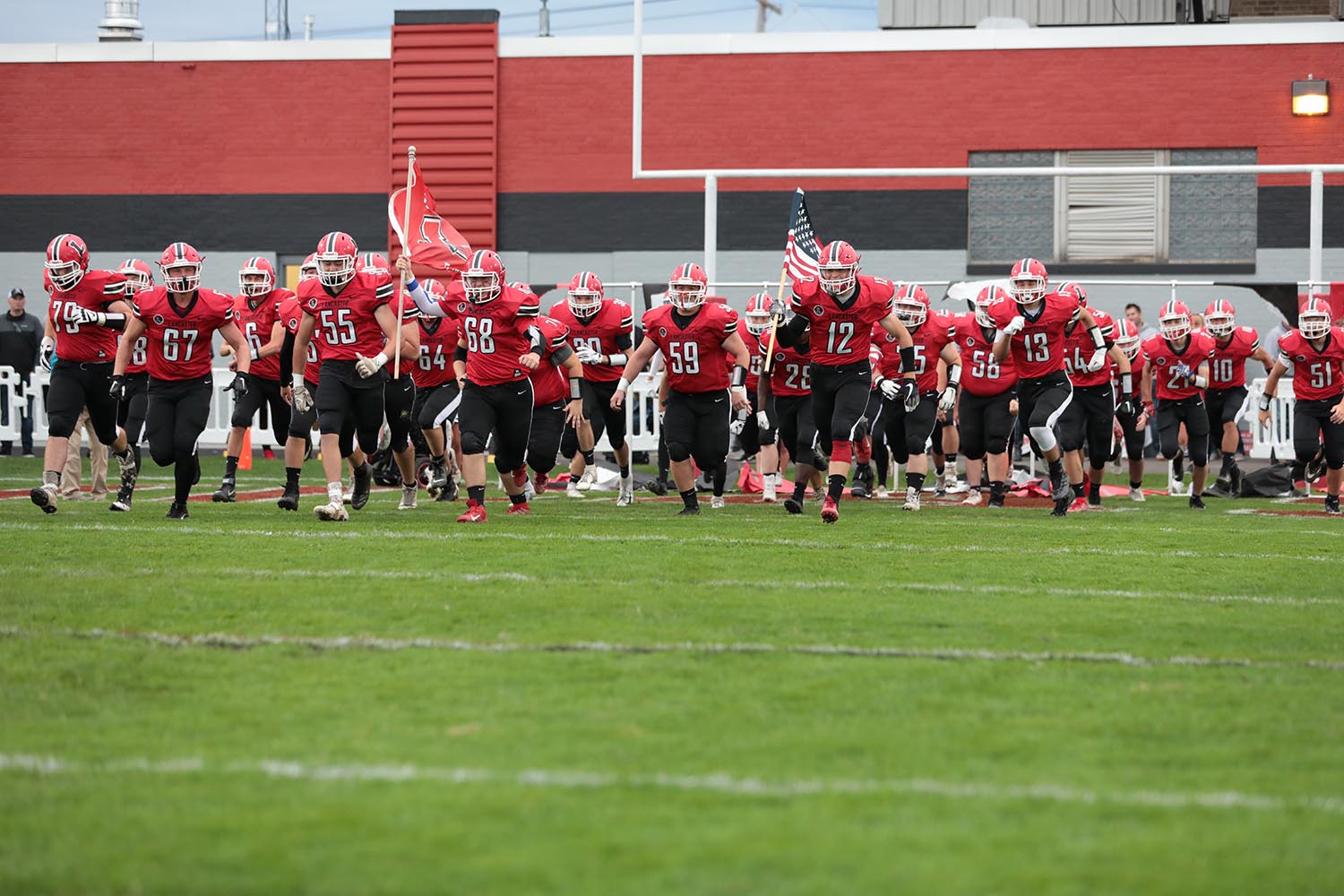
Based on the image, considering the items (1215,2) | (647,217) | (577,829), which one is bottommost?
(577,829)

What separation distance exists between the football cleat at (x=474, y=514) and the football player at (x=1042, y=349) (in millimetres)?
4485

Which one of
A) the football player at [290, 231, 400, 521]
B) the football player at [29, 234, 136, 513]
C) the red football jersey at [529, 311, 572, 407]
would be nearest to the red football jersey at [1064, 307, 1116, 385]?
the red football jersey at [529, 311, 572, 407]

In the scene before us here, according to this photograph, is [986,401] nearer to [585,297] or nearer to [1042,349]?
[1042,349]

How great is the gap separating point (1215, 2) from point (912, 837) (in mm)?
24306

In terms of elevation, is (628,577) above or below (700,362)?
below

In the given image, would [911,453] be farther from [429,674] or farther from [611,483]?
[429,674]

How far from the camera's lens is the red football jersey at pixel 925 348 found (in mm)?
15219

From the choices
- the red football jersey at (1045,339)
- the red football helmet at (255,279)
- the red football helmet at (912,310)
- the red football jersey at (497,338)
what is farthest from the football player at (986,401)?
the red football helmet at (255,279)

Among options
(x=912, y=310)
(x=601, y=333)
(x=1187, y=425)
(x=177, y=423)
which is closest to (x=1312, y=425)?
(x=1187, y=425)

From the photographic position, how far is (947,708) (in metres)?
5.46

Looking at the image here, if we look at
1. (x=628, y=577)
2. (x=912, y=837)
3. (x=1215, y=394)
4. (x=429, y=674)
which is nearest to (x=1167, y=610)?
(x=628, y=577)

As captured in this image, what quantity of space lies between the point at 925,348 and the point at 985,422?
4.24 feet

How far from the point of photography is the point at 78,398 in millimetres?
12953

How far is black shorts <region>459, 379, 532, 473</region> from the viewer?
40.0 feet
